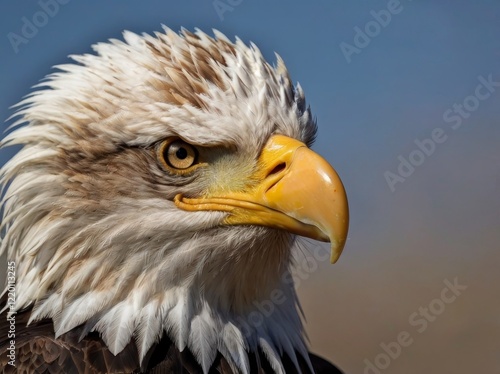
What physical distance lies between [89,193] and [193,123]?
1.78ft

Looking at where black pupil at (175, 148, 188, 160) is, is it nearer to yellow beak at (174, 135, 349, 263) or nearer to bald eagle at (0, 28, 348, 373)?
bald eagle at (0, 28, 348, 373)

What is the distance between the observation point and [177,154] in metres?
3.23

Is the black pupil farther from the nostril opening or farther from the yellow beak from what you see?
the nostril opening

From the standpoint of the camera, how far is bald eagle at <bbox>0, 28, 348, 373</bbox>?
3.16 metres

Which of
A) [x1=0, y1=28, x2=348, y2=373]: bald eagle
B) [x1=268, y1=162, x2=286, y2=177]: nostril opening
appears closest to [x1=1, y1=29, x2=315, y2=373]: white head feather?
[x1=0, y1=28, x2=348, y2=373]: bald eagle

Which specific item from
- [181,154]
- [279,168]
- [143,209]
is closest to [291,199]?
[279,168]

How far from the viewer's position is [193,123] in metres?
3.14

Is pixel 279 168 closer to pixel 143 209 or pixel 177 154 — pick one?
pixel 177 154

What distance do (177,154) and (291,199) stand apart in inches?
21.2

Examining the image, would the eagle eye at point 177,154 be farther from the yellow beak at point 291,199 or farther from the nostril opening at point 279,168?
the nostril opening at point 279,168

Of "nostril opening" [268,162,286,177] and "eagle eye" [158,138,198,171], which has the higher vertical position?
"nostril opening" [268,162,286,177]

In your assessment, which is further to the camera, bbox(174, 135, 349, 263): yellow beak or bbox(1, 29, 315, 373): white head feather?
bbox(1, 29, 315, 373): white head feather

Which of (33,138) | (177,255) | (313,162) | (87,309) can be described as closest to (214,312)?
(177,255)

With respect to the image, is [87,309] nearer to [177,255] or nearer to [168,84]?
[177,255]
